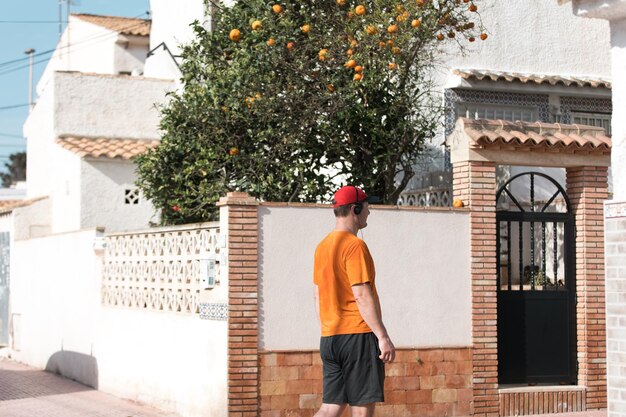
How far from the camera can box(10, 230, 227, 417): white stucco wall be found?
1223 cm

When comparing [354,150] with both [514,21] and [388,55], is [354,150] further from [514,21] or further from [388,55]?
[514,21]

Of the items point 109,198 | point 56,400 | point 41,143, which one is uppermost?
point 41,143

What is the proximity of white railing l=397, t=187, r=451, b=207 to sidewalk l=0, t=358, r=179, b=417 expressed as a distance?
14.4 ft

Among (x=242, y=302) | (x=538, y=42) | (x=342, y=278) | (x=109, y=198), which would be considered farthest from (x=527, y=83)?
(x=342, y=278)

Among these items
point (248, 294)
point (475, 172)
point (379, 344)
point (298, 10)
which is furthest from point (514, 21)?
point (379, 344)

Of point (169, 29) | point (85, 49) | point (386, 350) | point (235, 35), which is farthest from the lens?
point (85, 49)

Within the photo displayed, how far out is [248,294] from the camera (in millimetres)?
11664

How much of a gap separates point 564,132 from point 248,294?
4321mm

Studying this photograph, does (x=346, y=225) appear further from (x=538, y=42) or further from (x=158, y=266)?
(x=538, y=42)

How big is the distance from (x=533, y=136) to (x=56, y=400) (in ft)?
22.8

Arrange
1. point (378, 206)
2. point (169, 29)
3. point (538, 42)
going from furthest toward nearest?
point (169, 29) < point (538, 42) < point (378, 206)

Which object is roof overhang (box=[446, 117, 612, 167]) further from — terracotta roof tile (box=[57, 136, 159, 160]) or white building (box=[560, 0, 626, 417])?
terracotta roof tile (box=[57, 136, 159, 160])

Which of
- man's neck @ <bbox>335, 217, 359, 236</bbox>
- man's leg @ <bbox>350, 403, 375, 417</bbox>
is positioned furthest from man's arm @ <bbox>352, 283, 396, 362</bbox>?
man's neck @ <bbox>335, 217, 359, 236</bbox>

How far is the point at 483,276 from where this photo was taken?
12.8 meters
